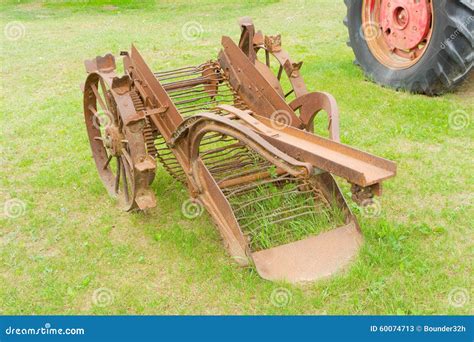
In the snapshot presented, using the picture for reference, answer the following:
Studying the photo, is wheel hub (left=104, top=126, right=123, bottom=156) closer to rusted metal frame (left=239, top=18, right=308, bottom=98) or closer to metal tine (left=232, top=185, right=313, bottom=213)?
metal tine (left=232, top=185, right=313, bottom=213)

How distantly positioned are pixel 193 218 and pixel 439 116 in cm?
288

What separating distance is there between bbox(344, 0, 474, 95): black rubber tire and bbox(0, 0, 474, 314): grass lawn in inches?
6.0

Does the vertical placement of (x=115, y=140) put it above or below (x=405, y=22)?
below

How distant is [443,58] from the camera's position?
5773mm

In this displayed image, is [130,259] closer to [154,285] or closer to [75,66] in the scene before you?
[154,285]

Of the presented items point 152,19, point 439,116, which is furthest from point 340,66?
point 152,19

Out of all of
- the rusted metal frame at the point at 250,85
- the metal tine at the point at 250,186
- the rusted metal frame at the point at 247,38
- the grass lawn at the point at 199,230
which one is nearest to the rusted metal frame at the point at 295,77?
the rusted metal frame at the point at 250,85

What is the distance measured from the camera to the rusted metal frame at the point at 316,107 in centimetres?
359

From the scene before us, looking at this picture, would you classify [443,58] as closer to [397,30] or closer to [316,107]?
[397,30]

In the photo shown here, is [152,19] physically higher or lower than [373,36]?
lower

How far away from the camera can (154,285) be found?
353cm

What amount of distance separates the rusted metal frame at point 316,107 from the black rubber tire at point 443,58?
2.39 m

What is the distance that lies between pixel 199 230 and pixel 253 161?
789 millimetres

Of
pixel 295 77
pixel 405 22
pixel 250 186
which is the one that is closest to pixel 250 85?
pixel 295 77
